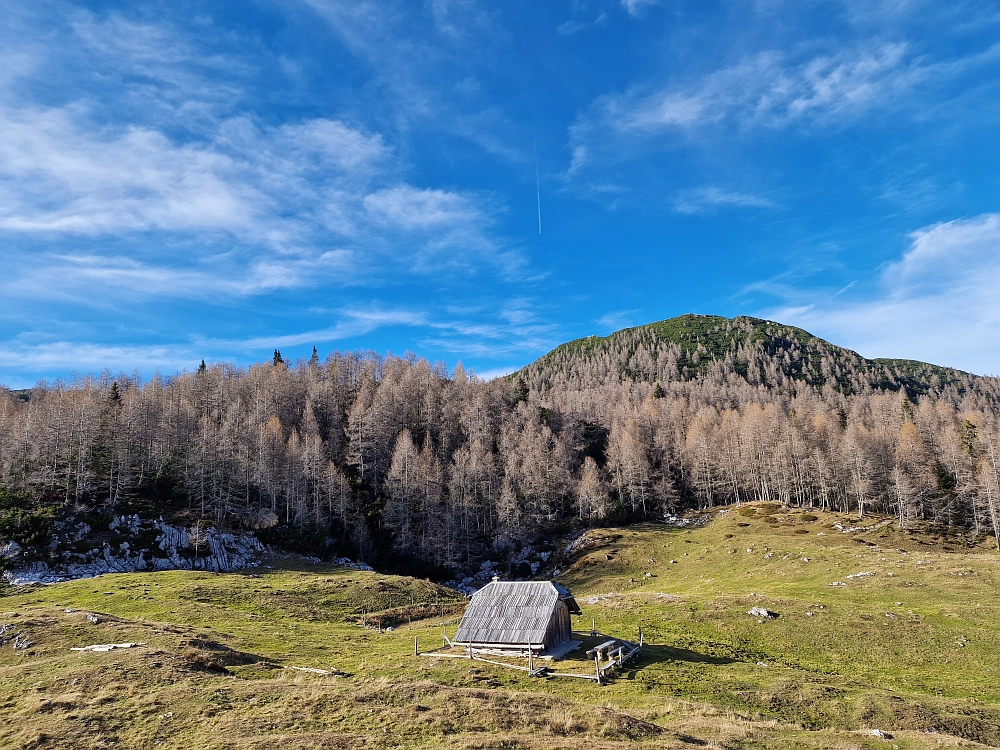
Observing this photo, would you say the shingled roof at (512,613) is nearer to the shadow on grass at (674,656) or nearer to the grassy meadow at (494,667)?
the grassy meadow at (494,667)

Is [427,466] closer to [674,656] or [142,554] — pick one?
[142,554]

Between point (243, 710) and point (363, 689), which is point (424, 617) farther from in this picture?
point (243, 710)

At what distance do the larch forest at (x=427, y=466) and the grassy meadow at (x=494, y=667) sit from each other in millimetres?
32550

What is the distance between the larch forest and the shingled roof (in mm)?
Result: 59114

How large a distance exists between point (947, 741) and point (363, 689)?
28739 mm

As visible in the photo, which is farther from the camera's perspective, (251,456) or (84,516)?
(251,456)

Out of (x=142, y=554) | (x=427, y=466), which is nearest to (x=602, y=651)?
(x=142, y=554)

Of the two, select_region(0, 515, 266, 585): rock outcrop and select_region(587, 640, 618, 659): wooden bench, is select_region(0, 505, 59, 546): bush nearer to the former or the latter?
select_region(0, 515, 266, 585): rock outcrop

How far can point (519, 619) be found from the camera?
134 feet

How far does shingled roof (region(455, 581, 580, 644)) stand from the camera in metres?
39.8

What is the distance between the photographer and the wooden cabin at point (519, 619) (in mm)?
39438

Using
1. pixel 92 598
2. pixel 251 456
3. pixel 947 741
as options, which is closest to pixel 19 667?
pixel 92 598

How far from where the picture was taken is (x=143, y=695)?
25125mm

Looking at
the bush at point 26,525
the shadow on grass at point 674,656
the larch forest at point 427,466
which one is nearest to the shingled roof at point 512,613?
the shadow on grass at point 674,656
